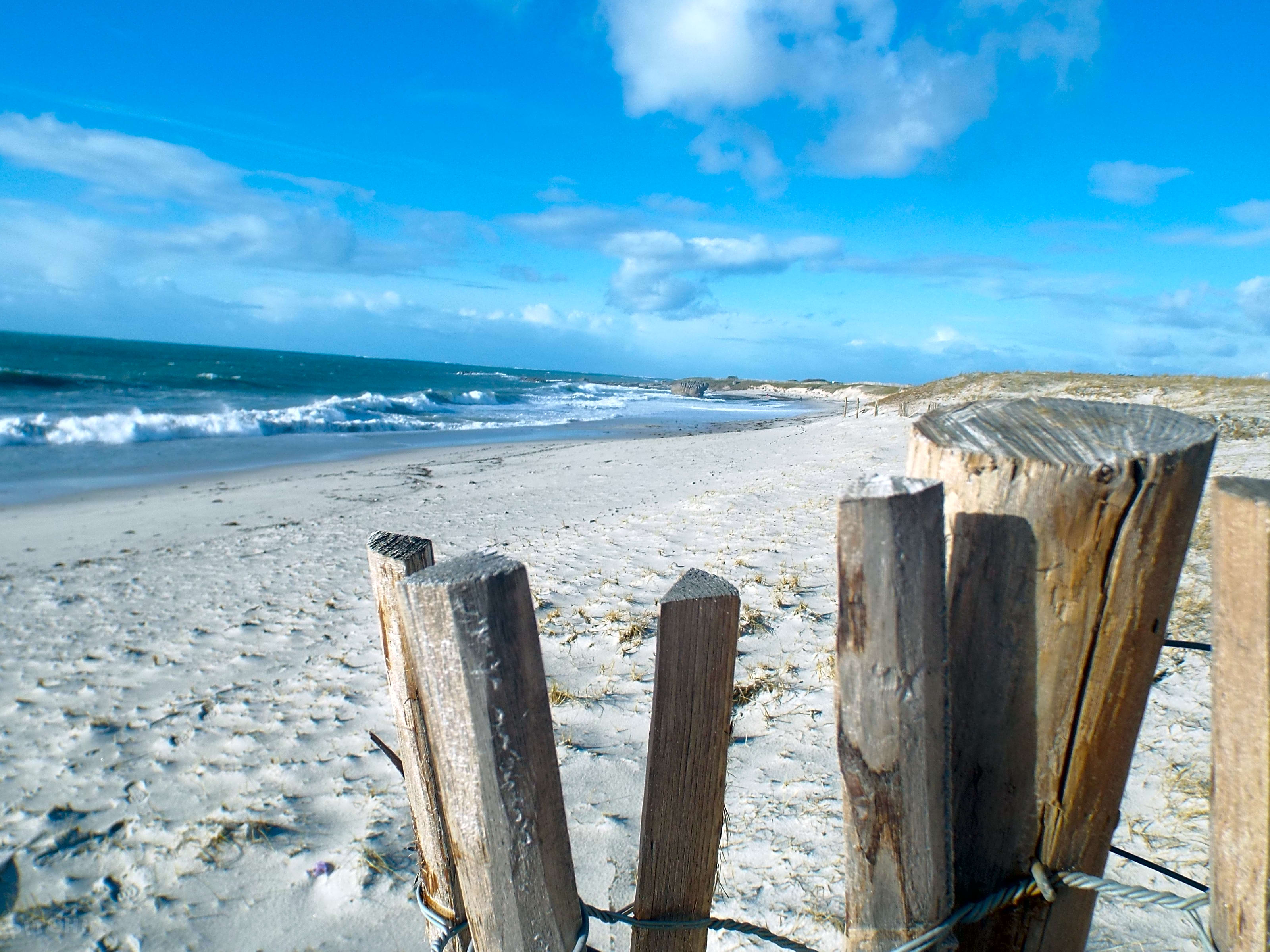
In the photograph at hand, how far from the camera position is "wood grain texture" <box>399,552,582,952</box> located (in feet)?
4.03

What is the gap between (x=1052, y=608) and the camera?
1181 mm

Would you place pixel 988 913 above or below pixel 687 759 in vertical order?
below

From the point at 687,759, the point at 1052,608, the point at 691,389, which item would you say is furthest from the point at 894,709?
the point at 691,389

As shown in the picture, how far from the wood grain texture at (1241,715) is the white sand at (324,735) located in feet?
4.91

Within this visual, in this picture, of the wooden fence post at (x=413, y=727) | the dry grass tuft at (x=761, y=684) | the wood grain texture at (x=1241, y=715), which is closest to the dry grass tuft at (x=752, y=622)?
the dry grass tuft at (x=761, y=684)

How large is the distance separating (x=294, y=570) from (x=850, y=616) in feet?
23.0

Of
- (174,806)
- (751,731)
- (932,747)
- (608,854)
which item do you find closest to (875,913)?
(932,747)

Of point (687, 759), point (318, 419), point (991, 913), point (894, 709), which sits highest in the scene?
point (894, 709)

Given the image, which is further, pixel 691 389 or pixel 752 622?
pixel 691 389

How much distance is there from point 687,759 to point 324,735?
3.18 m

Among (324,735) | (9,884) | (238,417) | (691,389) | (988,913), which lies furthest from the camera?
(691,389)

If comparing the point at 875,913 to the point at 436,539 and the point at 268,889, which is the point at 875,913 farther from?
the point at 436,539

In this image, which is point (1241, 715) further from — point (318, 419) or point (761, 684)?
point (318, 419)

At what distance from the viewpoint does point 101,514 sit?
32.5 ft
